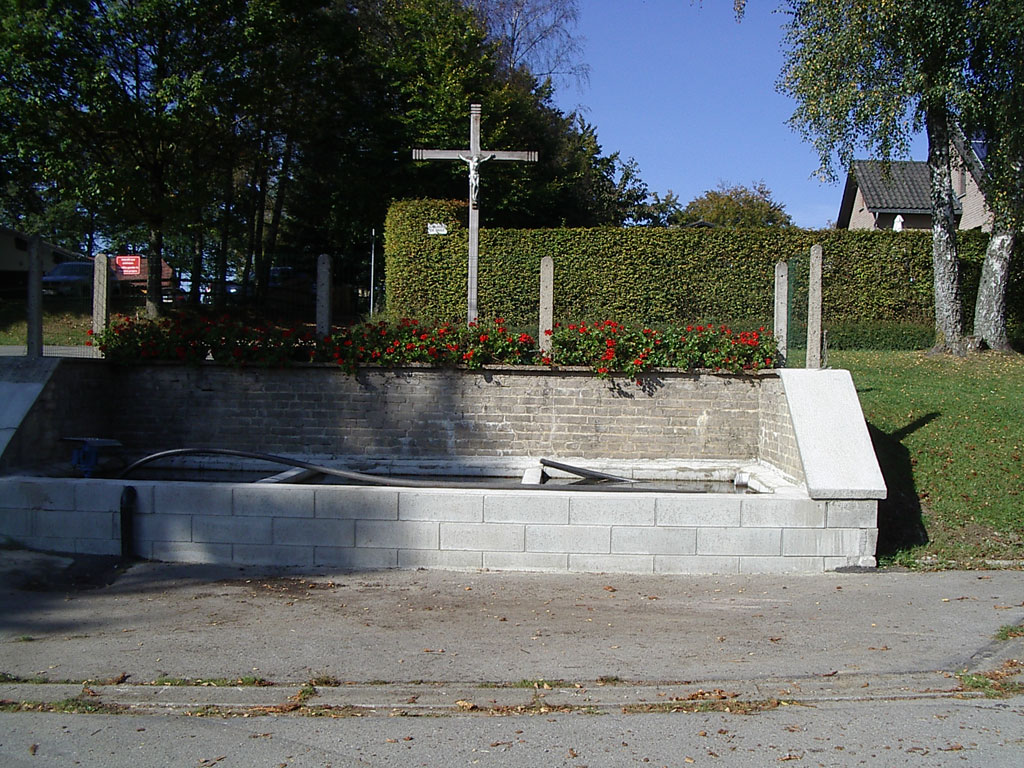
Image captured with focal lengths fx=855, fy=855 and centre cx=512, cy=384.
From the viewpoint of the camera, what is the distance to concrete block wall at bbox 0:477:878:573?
7793 millimetres

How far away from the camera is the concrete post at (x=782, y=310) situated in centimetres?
1077

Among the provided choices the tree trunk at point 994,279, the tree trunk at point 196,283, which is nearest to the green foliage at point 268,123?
the tree trunk at point 196,283

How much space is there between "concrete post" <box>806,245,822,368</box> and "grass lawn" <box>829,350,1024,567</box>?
128 cm

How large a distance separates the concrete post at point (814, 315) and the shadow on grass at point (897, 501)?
1281 mm

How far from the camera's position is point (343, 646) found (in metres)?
5.84

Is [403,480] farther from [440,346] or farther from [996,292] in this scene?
[996,292]

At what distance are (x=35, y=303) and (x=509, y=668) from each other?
27.2 feet

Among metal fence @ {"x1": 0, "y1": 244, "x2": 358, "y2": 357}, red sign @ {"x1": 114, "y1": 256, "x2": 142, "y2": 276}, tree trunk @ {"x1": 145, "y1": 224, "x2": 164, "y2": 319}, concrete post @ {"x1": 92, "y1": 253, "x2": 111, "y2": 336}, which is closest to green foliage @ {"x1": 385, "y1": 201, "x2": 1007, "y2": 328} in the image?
metal fence @ {"x1": 0, "y1": 244, "x2": 358, "y2": 357}

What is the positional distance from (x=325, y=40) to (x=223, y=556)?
17660mm

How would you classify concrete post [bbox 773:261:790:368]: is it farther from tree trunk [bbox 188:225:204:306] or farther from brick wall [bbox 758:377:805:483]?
tree trunk [bbox 188:225:204:306]

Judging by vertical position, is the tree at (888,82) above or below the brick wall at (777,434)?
above

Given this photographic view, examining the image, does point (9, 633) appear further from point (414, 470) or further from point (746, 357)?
point (746, 357)

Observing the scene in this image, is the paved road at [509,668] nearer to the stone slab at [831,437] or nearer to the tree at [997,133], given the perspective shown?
the stone slab at [831,437]

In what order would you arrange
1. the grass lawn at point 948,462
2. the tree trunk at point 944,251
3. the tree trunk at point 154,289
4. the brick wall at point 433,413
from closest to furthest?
the grass lawn at point 948,462
the brick wall at point 433,413
the tree trunk at point 154,289
the tree trunk at point 944,251
